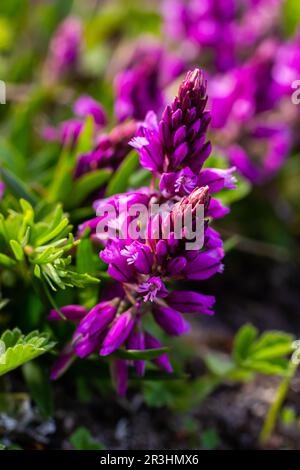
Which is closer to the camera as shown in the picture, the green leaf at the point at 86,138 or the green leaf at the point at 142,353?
the green leaf at the point at 142,353

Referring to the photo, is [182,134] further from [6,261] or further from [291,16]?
[291,16]

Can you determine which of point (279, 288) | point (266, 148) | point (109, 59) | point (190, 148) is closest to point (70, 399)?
point (190, 148)

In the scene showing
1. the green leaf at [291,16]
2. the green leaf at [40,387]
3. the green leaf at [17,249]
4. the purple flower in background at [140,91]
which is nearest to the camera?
the green leaf at [17,249]

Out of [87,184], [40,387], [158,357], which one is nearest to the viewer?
[158,357]

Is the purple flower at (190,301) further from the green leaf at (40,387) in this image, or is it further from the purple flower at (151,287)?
the green leaf at (40,387)

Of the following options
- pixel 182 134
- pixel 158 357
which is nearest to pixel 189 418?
pixel 158 357

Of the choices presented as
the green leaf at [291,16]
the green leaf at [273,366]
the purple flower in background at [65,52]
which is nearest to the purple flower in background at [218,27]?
the green leaf at [291,16]

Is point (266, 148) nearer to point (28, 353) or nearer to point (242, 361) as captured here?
point (242, 361)
